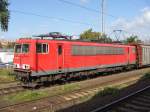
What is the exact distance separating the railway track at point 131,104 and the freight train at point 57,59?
6745 mm

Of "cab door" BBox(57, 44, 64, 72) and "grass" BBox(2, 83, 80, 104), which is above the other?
"cab door" BBox(57, 44, 64, 72)

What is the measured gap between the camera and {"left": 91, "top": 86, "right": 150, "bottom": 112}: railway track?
12.0 m

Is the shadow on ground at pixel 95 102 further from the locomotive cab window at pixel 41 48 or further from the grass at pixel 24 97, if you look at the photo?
the locomotive cab window at pixel 41 48

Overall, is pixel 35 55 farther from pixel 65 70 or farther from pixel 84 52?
pixel 84 52

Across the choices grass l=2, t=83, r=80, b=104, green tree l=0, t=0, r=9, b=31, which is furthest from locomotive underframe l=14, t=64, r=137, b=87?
green tree l=0, t=0, r=9, b=31

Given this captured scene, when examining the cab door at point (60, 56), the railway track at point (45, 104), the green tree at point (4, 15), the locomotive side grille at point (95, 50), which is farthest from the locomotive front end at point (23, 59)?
the green tree at point (4, 15)

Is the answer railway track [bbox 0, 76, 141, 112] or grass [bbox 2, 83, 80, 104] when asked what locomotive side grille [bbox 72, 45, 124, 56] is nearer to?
grass [bbox 2, 83, 80, 104]

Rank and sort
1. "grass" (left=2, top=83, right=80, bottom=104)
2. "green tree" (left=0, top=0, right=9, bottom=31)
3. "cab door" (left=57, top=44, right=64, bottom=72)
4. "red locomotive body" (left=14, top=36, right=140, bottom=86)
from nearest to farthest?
"grass" (left=2, top=83, right=80, bottom=104)
"red locomotive body" (left=14, top=36, right=140, bottom=86)
"cab door" (left=57, top=44, right=64, bottom=72)
"green tree" (left=0, top=0, right=9, bottom=31)

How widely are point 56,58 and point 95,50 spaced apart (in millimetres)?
5879

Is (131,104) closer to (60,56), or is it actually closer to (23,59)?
(60,56)

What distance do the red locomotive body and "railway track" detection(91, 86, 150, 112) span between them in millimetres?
6742

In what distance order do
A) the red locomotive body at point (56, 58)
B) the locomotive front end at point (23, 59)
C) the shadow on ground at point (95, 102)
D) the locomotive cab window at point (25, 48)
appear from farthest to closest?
the locomotive cab window at point (25, 48), the red locomotive body at point (56, 58), the locomotive front end at point (23, 59), the shadow on ground at point (95, 102)

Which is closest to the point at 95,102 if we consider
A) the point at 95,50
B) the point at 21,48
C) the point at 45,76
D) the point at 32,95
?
the point at 32,95

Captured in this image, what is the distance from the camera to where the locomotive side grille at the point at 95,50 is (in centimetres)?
2236
